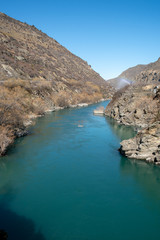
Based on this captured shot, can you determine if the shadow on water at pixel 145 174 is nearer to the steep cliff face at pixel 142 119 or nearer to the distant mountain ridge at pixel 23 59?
the steep cliff face at pixel 142 119

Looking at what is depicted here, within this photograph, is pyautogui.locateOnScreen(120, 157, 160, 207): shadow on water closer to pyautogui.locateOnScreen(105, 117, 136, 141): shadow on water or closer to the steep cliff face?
the steep cliff face

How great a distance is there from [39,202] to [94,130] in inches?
724

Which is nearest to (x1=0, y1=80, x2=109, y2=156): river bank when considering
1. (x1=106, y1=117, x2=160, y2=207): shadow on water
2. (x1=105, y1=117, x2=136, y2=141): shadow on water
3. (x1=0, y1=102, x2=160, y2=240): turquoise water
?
(x1=0, y1=102, x2=160, y2=240): turquoise water

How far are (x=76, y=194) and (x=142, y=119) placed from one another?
77.3ft

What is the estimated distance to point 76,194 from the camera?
12.3 meters

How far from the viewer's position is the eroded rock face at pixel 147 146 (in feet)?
56.4

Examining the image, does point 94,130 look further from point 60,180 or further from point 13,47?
point 13,47

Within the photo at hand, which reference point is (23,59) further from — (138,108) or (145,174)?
(145,174)

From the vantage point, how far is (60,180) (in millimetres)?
14023

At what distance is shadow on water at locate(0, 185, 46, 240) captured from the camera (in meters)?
9.03

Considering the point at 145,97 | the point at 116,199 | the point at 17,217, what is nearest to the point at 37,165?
the point at 17,217

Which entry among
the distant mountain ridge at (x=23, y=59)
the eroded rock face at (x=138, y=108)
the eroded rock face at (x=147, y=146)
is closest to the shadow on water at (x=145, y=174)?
the eroded rock face at (x=147, y=146)

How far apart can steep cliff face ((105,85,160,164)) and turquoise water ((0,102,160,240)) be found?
1127mm

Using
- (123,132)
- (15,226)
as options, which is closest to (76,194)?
(15,226)
